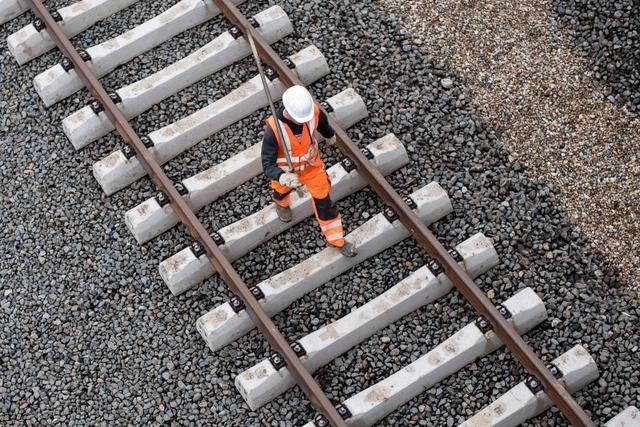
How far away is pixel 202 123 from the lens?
909 centimetres

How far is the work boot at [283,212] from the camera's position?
28.1ft

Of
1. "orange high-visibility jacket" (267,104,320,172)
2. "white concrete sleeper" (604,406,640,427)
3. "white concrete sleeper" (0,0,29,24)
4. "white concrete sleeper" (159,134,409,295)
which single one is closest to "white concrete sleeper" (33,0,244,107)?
"white concrete sleeper" (0,0,29,24)

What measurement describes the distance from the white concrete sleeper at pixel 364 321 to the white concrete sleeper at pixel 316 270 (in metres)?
0.40

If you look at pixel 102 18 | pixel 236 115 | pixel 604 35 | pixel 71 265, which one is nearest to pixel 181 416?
pixel 71 265

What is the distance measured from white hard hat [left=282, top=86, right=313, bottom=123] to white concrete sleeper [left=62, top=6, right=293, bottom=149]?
1.96m

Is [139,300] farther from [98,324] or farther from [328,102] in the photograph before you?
[328,102]

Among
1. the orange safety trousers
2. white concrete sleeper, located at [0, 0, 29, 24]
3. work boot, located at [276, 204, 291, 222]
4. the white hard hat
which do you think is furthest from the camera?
white concrete sleeper, located at [0, 0, 29, 24]

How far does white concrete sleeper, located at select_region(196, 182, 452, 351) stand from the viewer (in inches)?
324

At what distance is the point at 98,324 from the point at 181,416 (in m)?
1.07

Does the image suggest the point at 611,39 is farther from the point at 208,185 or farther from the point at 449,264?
the point at 208,185

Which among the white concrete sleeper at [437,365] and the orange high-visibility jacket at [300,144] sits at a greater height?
the orange high-visibility jacket at [300,144]

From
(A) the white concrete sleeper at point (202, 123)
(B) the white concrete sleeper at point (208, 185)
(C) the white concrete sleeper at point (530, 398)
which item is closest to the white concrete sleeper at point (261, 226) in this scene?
(B) the white concrete sleeper at point (208, 185)

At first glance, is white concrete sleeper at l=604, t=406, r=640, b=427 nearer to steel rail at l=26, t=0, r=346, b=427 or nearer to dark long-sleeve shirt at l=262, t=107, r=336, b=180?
steel rail at l=26, t=0, r=346, b=427

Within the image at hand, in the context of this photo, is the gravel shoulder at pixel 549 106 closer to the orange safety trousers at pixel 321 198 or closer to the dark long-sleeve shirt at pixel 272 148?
the orange safety trousers at pixel 321 198
